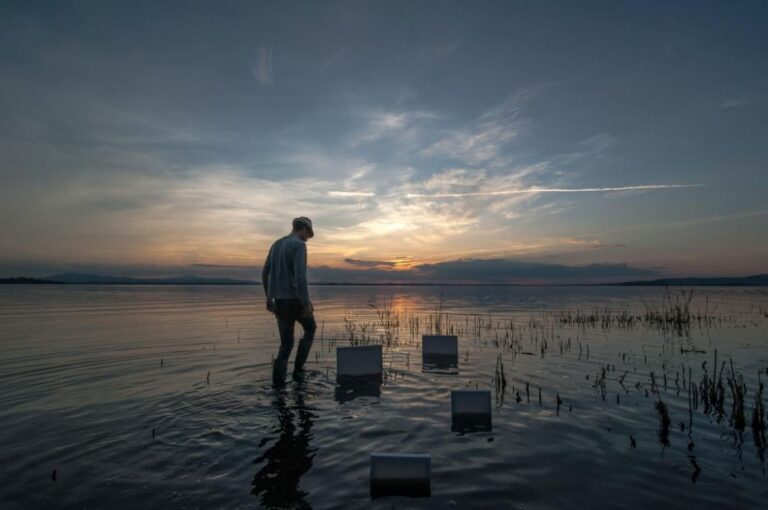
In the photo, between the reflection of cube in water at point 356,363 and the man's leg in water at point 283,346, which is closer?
the man's leg in water at point 283,346

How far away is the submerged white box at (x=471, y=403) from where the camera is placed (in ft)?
21.9

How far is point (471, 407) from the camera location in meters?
6.70

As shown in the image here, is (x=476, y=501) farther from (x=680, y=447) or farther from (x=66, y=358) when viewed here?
(x=66, y=358)

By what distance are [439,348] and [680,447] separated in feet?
21.6

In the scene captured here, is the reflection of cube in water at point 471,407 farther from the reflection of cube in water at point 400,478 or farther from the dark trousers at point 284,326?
the dark trousers at point 284,326

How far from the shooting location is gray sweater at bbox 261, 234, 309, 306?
28.7ft

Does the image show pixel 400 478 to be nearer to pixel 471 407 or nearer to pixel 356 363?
pixel 471 407

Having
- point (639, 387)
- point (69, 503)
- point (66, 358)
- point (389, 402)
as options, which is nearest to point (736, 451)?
point (639, 387)

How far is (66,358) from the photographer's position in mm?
12742

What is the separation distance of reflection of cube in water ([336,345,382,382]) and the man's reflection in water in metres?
2.11

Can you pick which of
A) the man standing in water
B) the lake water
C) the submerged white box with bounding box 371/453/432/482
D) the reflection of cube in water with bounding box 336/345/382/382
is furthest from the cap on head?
the submerged white box with bounding box 371/453/432/482

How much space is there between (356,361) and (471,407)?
11.9 feet

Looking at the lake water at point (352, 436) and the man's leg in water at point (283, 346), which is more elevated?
the man's leg in water at point (283, 346)

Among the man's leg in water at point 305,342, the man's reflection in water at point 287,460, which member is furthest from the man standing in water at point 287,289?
the man's reflection in water at point 287,460
